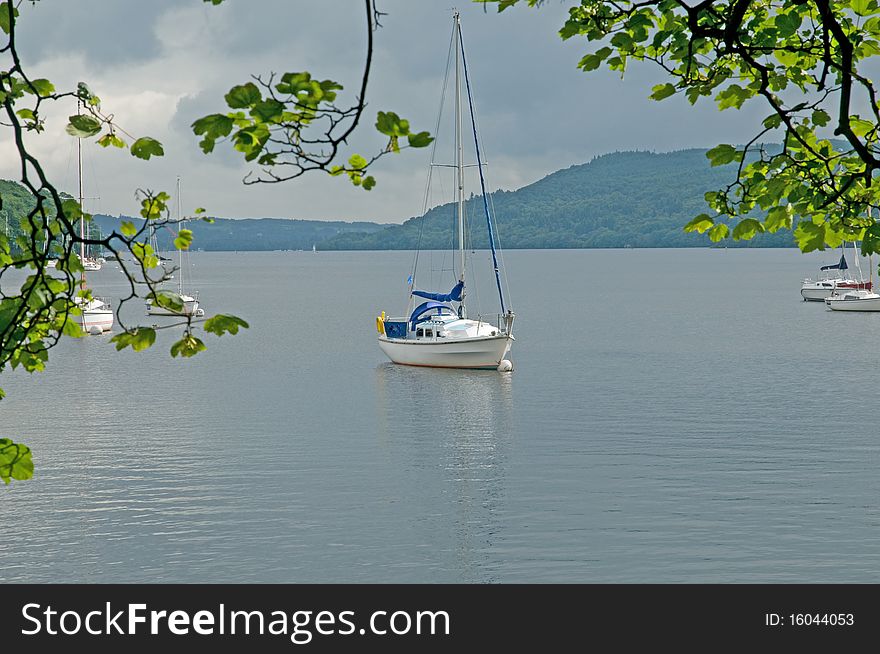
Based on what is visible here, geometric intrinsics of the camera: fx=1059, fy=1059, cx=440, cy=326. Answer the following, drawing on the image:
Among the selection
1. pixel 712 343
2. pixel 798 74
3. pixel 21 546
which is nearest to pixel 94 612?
pixel 21 546

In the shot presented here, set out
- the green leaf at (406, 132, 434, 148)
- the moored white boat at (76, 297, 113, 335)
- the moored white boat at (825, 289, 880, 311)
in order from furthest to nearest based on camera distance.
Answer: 1. the moored white boat at (825, 289, 880, 311)
2. the moored white boat at (76, 297, 113, 335)
3. the green leaf at (406, 132, 434, 148)

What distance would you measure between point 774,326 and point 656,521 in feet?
215

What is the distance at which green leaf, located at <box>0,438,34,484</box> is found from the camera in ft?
16.3

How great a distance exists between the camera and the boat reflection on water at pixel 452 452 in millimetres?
29266

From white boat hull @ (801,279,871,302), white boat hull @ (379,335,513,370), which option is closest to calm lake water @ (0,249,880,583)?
white boat hull @ (379,335,513,370)

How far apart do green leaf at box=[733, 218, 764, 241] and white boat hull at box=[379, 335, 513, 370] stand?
162 ft

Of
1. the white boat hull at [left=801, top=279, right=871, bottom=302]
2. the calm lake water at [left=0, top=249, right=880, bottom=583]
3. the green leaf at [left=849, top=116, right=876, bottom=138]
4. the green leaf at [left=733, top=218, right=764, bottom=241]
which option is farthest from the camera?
the white boat hull at [left=801, top=279, right=871, bottom=302]

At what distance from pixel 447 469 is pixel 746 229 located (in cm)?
3132


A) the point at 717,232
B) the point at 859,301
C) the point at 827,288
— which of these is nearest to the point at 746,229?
the point at 717,232

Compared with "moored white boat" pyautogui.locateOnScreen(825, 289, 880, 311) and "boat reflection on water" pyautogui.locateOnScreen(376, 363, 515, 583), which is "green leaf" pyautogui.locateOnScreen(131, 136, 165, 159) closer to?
"boat reflection on water" pyautogui.locateOnScreen(376, 363, 515, 583)

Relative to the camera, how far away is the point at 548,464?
3731cm

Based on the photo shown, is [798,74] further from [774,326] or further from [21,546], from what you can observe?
[774,326]

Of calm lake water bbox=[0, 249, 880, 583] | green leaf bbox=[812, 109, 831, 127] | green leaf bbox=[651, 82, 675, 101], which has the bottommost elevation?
calm lake water bbox=[0, 249, 880, 583]

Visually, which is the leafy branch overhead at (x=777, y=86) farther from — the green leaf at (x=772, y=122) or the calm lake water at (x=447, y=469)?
the calm lake water at (x=447, y=469)
